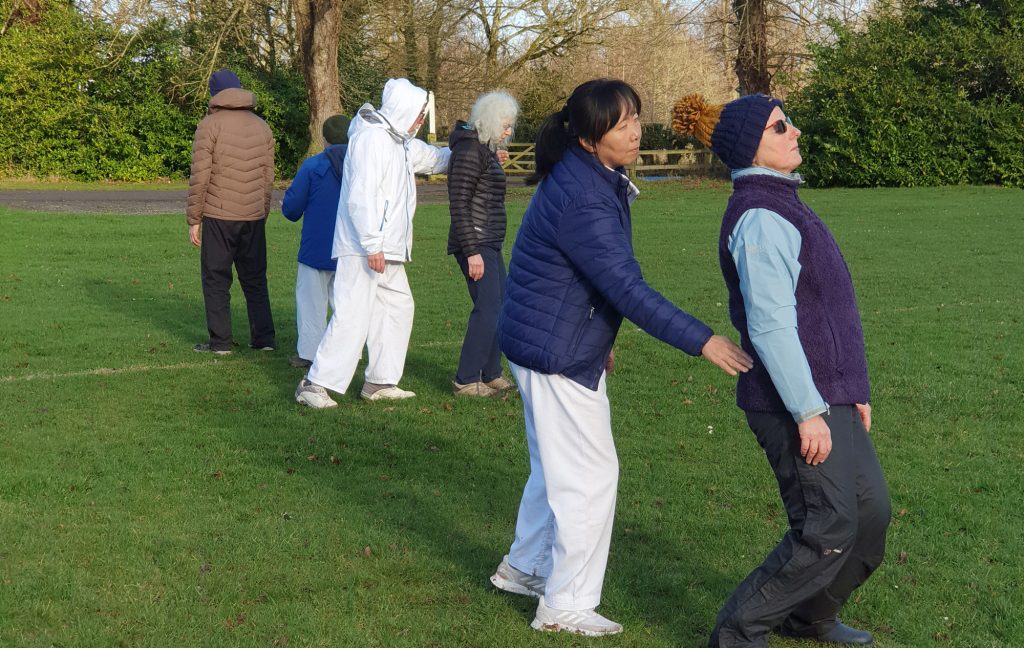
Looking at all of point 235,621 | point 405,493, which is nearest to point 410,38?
point 405,493

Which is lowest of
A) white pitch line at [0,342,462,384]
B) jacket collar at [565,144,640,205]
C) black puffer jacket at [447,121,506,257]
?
white pitch line at [0,342,462,384]

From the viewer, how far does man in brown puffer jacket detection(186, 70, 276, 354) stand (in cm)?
997

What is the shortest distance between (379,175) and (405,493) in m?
2.42

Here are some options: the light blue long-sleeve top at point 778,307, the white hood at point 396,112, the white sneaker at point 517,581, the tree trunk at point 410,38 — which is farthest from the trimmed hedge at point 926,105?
the light blue long-sleeve top at point 778,307

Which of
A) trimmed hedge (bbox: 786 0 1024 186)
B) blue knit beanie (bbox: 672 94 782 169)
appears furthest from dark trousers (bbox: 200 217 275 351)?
trimmed hedge (bbox: 786 0 1024 186)

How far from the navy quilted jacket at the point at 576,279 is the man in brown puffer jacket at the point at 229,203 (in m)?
6.39

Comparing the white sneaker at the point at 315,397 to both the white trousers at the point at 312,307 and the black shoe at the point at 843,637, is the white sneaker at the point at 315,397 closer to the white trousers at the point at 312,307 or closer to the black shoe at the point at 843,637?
the white trousers at the point at 312,307

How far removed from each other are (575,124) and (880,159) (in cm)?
3127

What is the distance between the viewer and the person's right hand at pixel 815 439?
3592 mm

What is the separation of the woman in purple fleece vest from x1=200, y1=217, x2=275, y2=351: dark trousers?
23.1ft

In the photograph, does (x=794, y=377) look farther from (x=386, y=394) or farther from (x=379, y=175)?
(x=386, y=394)

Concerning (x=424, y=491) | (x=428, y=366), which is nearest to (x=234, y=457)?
(x=424, y=491)

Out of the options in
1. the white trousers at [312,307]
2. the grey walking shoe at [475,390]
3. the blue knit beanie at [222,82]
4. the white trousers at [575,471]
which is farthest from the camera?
the blue knit beanie at [222,82]

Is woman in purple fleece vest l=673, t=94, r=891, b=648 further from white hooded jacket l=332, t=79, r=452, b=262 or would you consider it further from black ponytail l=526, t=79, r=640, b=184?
white hooded jacket l=332, t=79, r=452, b=262
